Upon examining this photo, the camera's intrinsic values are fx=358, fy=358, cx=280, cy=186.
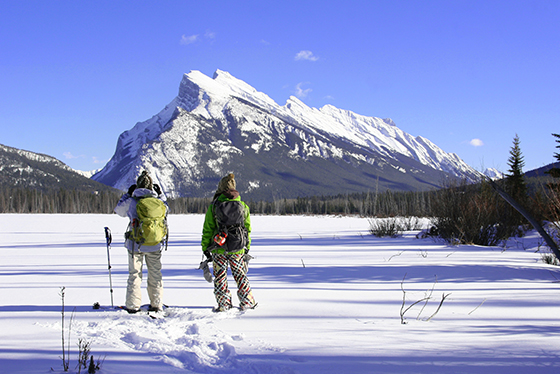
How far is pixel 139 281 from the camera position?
4.31 metres

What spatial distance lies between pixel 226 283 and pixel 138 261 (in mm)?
1093

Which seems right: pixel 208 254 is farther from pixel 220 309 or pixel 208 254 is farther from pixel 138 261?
pixel 138 261

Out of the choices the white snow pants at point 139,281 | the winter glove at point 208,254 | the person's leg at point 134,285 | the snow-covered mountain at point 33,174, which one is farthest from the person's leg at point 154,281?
the snow-covered mountain at point 33,174

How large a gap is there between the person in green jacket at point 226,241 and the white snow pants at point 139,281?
653 mm

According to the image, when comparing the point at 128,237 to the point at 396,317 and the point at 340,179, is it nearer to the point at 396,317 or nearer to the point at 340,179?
the point at 396,317

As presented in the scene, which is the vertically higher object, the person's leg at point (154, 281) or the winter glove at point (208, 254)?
the winter glove at point (208, 254)

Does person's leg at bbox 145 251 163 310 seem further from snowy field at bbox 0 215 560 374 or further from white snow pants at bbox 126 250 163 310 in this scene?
snowy field at bbox 0 215 560 374

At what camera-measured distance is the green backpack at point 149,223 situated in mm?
4215

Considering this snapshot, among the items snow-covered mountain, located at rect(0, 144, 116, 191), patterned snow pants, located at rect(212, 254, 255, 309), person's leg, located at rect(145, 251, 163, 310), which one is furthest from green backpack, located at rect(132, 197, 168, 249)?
snow-covered mountain, located at rect(0, 144, 116, 191)

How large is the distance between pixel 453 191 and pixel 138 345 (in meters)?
12.2

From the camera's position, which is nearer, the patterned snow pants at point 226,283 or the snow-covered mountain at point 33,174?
the patterned snow pants at point 226,283

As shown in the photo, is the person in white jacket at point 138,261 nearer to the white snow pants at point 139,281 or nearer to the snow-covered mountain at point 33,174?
the white snow pants at point 139,281

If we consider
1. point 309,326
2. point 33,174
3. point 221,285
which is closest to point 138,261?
point 221,285

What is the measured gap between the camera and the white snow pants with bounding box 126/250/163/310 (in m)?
4.20
